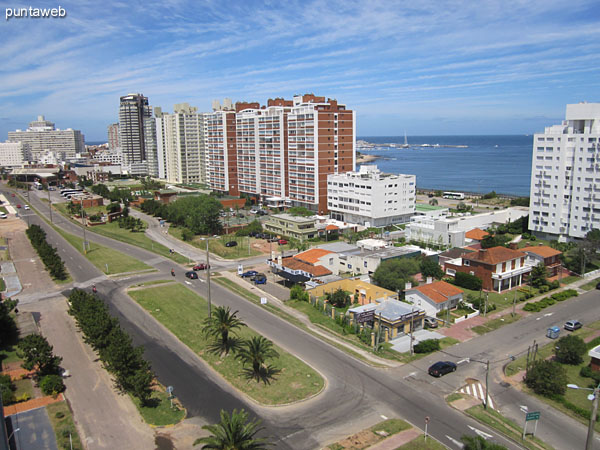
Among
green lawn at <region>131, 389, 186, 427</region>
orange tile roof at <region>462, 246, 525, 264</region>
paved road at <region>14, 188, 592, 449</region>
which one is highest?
orange tile roof at <region>462, 246, 525, 264</region>

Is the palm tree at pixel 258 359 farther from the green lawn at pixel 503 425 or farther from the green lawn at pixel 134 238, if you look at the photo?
the green lawn at pixel 134 238

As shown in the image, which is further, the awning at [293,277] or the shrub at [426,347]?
the awning at [293,277]

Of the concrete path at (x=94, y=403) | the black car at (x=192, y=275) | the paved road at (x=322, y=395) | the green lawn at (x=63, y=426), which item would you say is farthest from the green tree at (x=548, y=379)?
the black car at (x=192, y=275)

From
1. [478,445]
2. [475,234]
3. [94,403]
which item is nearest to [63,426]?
[94,403]

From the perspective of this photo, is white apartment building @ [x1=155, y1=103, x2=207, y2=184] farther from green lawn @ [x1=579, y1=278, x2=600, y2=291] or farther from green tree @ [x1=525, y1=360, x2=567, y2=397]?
green tree @ [x1=525, y1=360, x2=567, y2=397]

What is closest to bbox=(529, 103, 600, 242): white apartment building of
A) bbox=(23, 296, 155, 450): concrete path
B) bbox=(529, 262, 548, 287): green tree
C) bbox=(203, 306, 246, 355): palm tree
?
bbox=(529, 262, 548, 287): green tree

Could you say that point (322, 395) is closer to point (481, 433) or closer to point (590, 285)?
point (481, 433)

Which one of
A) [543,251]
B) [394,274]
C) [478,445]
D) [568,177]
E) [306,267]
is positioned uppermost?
[568,177]
